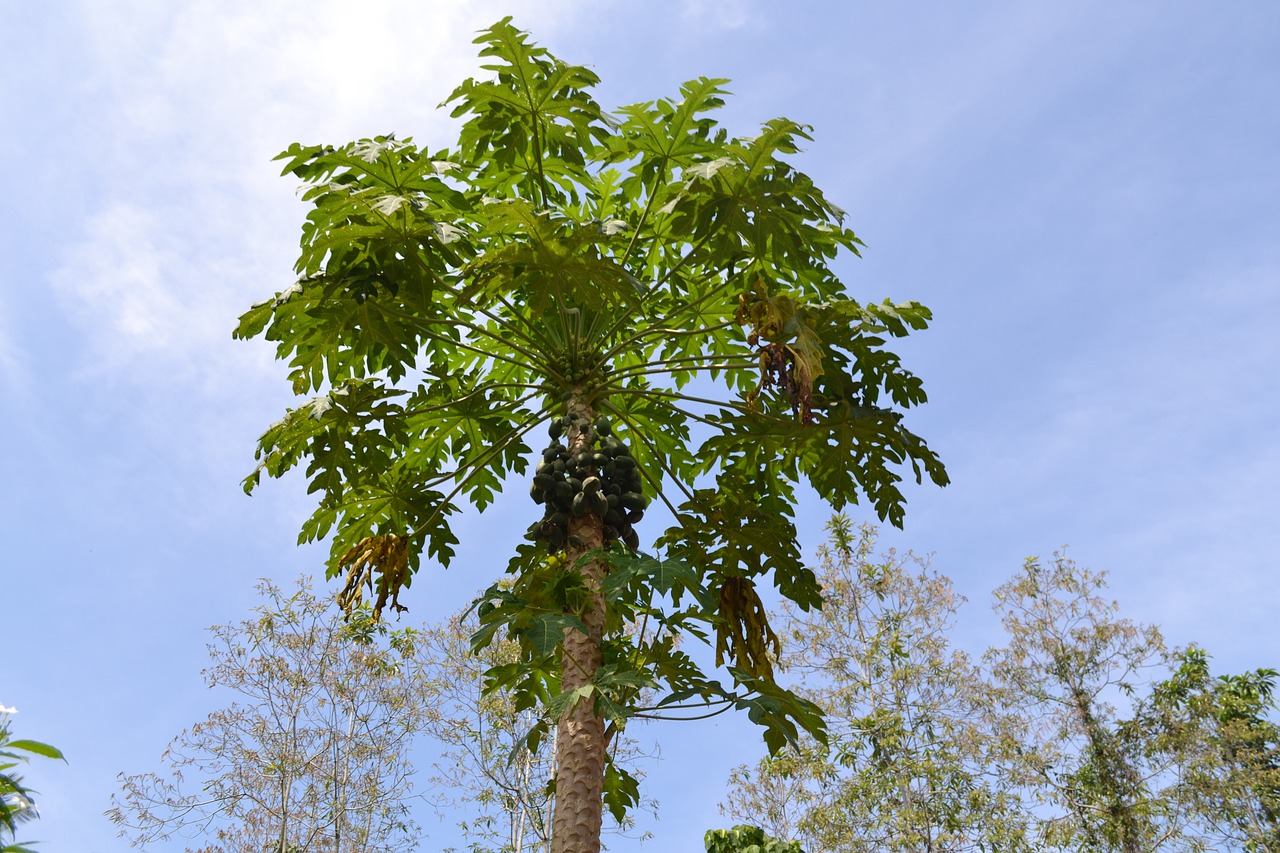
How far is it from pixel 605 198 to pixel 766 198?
1478 mm

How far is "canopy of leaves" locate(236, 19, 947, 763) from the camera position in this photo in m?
5.27

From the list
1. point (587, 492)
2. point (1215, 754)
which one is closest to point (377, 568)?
point (587, 492)

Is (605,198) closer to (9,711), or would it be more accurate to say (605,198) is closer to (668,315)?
(668,315)

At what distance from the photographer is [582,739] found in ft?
16.5

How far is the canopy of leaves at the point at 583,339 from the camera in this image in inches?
207

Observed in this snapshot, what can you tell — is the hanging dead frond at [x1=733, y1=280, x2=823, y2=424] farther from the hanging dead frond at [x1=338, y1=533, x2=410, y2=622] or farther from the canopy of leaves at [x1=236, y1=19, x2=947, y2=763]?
the hanging dead frond at [x1=338, y1=533, x2=410, y2=622]

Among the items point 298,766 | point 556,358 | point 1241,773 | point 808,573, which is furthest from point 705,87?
point 1241,773

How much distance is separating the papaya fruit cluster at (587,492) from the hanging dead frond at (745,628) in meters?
0.69

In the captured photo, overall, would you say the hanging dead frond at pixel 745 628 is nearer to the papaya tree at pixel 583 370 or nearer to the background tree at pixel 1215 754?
the papaya tree at pixel 583 370

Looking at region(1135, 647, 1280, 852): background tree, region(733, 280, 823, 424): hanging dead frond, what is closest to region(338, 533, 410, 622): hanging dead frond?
region(733, 280, 823, 424): hanging dead frond

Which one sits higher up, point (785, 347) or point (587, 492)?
point (785, 347)

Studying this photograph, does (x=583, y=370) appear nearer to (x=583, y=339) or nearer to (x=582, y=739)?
(x=583, y=339)

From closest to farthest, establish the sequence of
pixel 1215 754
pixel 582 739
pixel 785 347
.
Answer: pixel 582 739
pixel 785 347
pixel 1215 754

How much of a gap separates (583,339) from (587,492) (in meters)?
1.05
